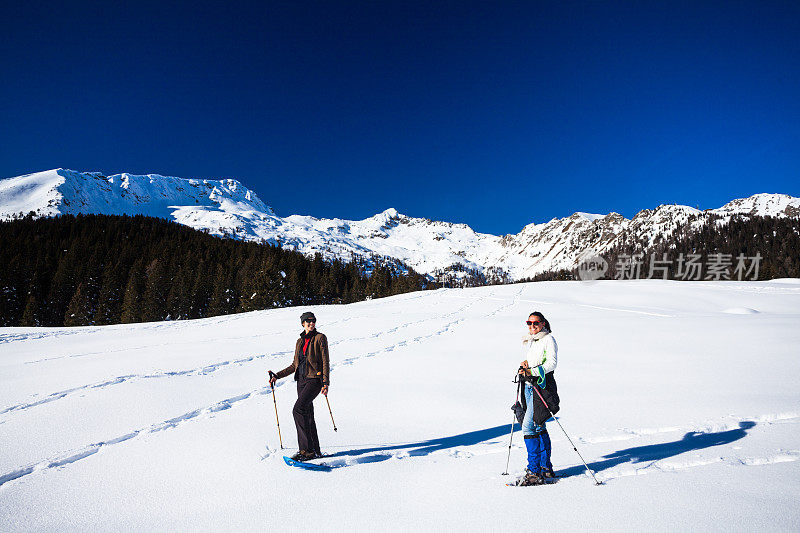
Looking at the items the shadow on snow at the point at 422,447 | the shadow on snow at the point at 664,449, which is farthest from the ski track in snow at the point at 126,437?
the shadow on snow at the point at 664,449

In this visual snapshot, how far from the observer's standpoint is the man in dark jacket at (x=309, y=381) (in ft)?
20.6

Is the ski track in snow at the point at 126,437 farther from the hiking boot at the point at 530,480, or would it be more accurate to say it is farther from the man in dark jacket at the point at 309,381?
the hiking boot at the point at 530,480

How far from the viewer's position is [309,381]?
646cm

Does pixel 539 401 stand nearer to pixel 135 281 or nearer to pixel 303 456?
pixel 303 456

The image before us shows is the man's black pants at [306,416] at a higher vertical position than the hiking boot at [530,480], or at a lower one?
higher

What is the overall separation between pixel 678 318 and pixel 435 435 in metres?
21.7

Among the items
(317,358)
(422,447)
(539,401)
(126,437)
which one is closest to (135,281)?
(126,437)

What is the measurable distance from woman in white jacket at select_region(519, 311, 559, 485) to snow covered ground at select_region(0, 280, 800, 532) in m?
0.32

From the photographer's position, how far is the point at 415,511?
15.6 ft

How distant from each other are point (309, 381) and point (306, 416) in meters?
0.56

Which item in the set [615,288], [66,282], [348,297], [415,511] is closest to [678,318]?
[615,288]

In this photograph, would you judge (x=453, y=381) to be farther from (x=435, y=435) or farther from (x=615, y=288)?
(x=615, y=288)

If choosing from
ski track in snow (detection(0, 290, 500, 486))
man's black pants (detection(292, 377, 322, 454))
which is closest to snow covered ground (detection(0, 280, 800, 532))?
ski track in snow (detection(0, 290, 500, 486))

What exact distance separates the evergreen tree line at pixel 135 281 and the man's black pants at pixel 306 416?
59104 mm
